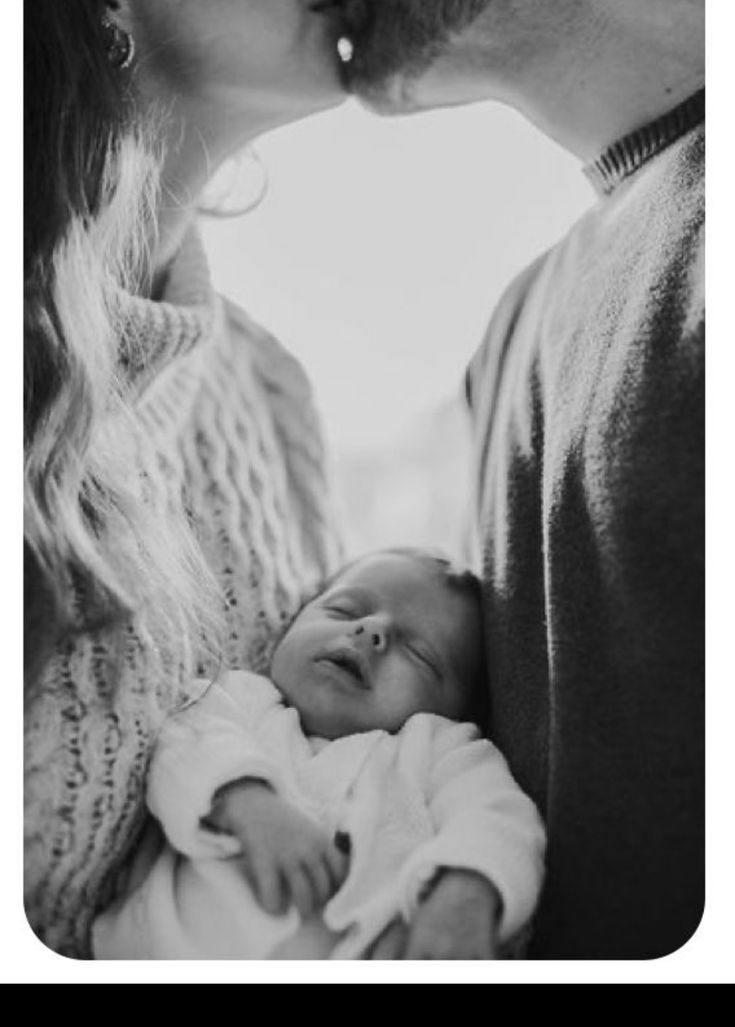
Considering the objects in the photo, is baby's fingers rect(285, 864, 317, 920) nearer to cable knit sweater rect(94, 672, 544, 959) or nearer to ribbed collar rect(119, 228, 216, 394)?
cable knit sweater rect(94, 672, 544, 959)

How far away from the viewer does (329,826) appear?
2.52ft

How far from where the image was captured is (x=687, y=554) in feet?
2.42

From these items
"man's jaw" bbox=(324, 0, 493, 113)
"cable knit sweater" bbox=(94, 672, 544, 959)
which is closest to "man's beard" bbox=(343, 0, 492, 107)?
"man's jaw" bbox=(324, 0, 493, 113)

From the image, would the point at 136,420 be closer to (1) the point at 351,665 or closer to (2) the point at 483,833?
(1) the point at 351,665

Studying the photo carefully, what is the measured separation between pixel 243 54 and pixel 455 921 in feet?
1.87

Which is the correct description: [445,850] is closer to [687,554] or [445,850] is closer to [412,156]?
[687,554]

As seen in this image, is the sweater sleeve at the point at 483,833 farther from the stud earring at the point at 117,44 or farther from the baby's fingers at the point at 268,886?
the stud earring at the point at 117,44

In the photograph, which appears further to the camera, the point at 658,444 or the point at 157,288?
the point at 157,288

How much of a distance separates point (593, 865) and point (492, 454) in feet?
0.87

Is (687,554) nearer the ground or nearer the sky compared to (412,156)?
nearer the ground

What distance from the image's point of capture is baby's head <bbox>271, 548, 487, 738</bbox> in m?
0.80

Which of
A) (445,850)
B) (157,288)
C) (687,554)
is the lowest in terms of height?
(445,850)

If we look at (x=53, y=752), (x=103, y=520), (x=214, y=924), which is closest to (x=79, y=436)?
(x=103, y=520)

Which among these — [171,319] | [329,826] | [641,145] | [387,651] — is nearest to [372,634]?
[387,651]
